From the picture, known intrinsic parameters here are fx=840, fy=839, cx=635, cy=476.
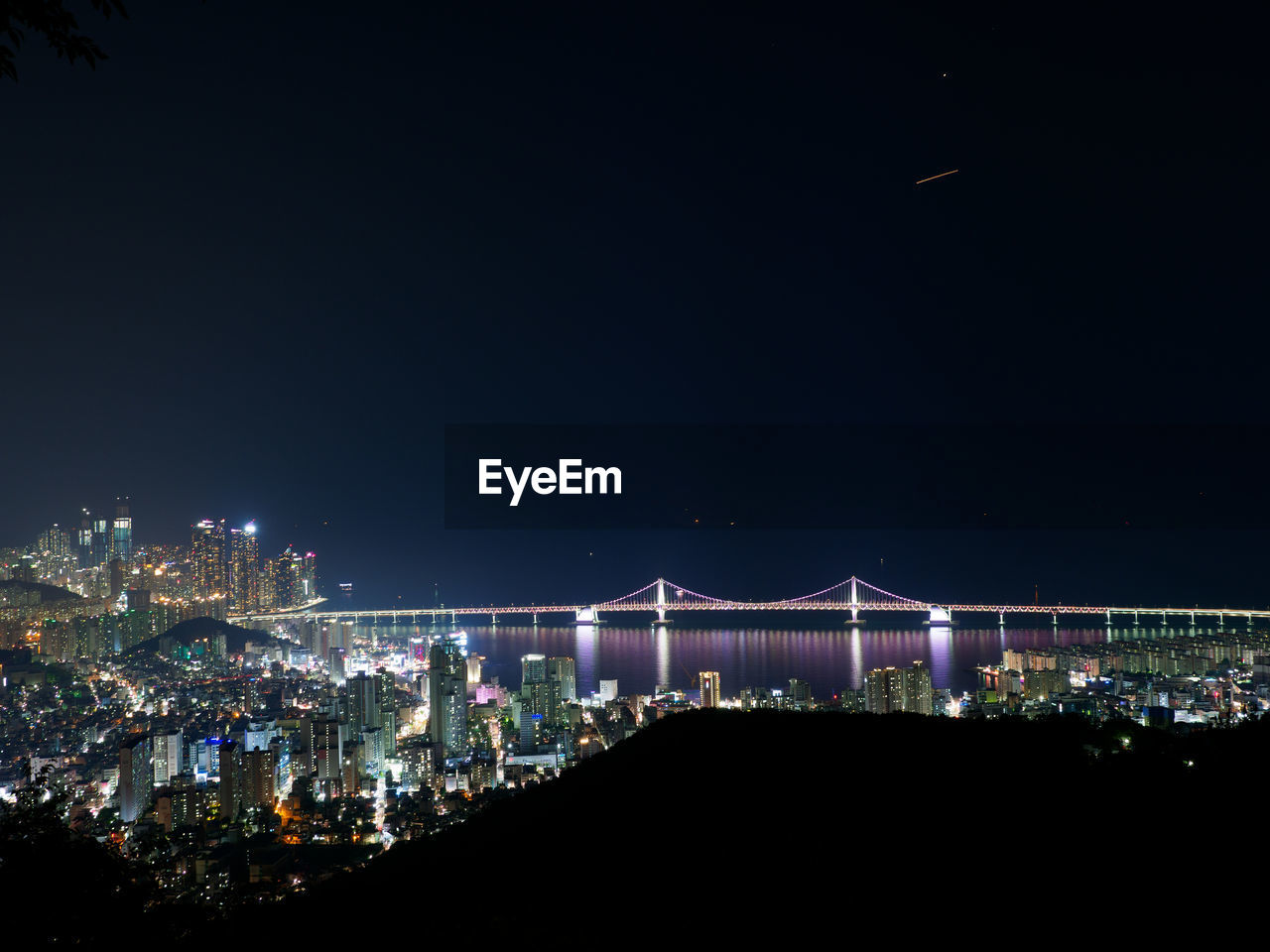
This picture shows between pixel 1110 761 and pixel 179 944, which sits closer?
pixel 179 944

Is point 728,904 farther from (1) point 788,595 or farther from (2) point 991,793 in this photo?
(1) point 788,595

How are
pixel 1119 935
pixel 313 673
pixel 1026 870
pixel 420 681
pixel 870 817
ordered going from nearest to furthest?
pixel 1119 935 → pixel 1026 870 → pixel 870 817 → pixel 420 681 → pixel 313 673

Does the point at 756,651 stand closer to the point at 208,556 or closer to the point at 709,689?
the point at 709,689

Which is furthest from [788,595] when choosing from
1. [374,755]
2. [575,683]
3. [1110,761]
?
[1110,761]

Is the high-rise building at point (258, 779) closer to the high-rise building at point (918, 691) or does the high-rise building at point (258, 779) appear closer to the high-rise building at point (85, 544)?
the high-rise building at point (918, 691)

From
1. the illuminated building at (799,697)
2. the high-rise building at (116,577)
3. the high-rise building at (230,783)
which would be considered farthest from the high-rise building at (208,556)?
the illuminated building at (799,697)

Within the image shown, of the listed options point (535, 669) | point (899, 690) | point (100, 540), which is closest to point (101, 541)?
point (100, 540)

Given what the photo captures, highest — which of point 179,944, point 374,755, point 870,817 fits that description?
point 870,817
